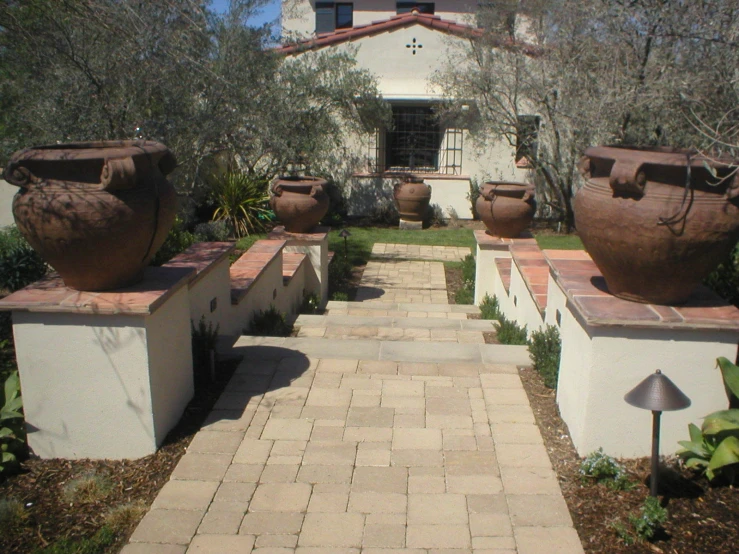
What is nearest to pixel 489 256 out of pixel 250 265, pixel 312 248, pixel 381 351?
pixel 312 248

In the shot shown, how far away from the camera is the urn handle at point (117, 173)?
12.4 ft

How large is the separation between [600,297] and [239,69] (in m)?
9.08

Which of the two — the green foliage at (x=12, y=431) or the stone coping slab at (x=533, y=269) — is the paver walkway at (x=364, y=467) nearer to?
the stone coping slab at (x=533, y=269)

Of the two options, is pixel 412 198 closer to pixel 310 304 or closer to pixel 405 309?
pixel 310 304

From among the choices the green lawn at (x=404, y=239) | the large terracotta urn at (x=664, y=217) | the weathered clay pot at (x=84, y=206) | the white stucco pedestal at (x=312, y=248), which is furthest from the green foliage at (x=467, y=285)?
the weathered clay pot at (x=84, y=206)

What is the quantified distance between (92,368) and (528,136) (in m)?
12.3

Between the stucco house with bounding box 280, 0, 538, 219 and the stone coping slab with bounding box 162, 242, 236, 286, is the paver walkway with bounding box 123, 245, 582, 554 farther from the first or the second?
the stucco house with bounding box 280, 0, 538, 219

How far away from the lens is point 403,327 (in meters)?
7.22

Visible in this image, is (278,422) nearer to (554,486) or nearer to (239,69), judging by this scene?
(554,486)

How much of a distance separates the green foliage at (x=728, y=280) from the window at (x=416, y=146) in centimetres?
1131

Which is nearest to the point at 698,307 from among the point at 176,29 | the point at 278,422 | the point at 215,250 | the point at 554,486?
the point at 554,486

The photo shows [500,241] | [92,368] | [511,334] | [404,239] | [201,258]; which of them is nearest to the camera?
[92,368]

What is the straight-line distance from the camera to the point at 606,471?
3.73 m

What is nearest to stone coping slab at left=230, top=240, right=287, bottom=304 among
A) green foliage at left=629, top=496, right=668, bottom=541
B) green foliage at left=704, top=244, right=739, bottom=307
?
green foliage at left=704, top=244, right=739, bottom=307
